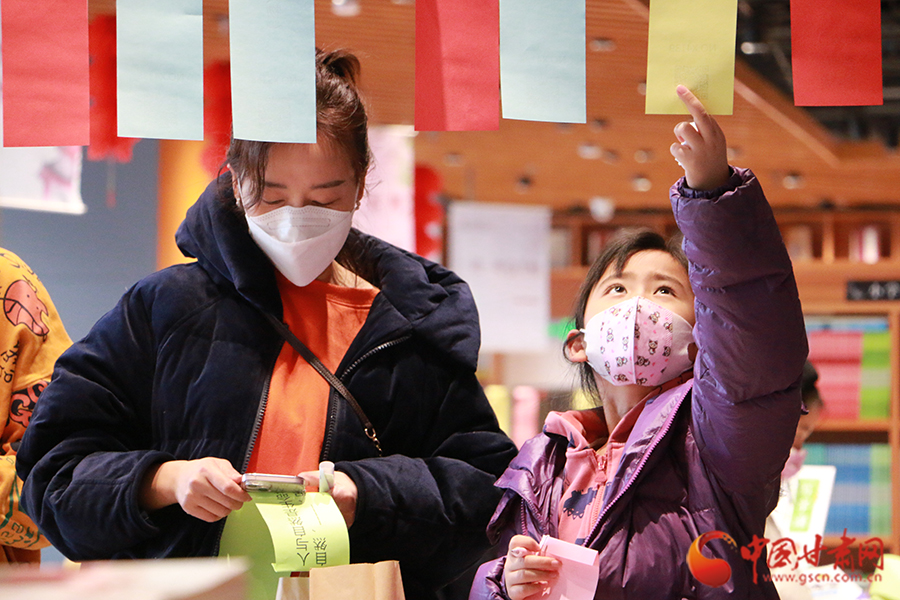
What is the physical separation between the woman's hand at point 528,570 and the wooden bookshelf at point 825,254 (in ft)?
15.9

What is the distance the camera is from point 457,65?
1455 millimetres

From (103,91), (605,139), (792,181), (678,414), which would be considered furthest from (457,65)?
(792,181)

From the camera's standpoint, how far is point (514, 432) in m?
5.10

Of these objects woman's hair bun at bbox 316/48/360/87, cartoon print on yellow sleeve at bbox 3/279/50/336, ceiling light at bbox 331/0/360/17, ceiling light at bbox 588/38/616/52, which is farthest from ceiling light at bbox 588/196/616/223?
cartoon print on yellow sleeve at bbox 3/279/50/336

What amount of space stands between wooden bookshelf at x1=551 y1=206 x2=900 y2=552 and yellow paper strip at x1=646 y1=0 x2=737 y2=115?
15.7 feet

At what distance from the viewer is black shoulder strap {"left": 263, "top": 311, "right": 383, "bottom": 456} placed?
5.11ft

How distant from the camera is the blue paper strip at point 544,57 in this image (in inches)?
55.7

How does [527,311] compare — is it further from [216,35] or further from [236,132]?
[236,132]

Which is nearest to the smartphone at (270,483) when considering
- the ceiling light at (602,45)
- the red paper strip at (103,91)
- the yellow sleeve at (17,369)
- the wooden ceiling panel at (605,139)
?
the yellow sleeve at (17,369)

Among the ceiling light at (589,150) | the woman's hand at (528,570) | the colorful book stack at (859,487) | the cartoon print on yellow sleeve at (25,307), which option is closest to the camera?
the woman's hand at (528,570)

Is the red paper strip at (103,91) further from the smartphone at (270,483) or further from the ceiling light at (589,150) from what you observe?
the ceiling light at (589,150)

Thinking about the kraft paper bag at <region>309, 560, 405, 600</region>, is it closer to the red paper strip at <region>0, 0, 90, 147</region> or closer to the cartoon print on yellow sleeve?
the red paper strip at <region>0, 0, 90, 147</region>

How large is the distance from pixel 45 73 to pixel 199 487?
25.6 inches

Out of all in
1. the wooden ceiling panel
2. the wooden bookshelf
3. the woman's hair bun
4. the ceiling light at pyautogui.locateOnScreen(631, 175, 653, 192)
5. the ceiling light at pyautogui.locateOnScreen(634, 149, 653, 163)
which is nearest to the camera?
the woman's hair bun
